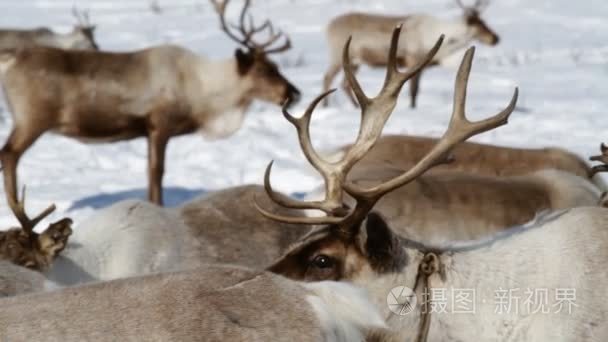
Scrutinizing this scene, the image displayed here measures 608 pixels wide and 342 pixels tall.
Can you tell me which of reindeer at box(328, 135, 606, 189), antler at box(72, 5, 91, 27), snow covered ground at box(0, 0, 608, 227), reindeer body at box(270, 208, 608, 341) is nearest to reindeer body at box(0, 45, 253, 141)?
snow covered ground at box(0, 0, 608, 227)

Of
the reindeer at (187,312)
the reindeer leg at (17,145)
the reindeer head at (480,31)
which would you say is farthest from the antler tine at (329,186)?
the reindeer head at (480,31)

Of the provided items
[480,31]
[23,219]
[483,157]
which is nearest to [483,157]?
[483,157]

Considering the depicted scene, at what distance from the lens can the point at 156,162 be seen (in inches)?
328

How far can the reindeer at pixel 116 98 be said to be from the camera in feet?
27.6

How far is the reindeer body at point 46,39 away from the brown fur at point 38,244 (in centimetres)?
1072

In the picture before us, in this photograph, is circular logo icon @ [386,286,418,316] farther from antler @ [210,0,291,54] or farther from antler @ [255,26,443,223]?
antler @ [210,0,291,54]

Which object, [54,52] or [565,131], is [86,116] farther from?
[565,131]

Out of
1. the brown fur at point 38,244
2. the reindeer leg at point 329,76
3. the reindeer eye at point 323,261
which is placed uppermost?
the reindeer eye at point 323,261

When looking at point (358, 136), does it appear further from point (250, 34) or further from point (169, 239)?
point (250, 34)

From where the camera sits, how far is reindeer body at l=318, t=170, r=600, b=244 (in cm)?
512

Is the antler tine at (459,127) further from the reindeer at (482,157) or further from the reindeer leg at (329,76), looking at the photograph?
the reindeer leg at (329,76)

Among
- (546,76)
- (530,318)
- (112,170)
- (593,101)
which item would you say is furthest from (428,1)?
(530,318)

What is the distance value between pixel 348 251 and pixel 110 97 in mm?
5461

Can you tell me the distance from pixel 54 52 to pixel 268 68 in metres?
1.84
